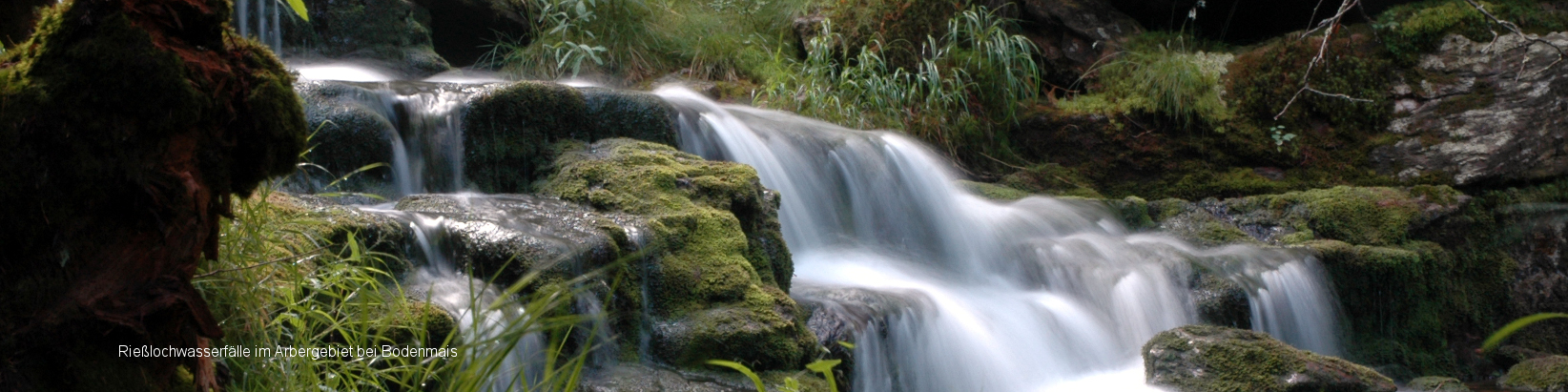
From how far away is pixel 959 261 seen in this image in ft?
19.2

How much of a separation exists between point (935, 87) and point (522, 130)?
344cm

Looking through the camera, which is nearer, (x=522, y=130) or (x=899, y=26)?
(x=522, y=130)

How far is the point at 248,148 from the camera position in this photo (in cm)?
201

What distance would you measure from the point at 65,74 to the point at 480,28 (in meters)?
7.08

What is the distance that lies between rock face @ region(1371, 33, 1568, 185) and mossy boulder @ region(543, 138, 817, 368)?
16.9 ft

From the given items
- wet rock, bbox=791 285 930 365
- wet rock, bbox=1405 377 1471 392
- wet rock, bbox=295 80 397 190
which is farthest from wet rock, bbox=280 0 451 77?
wet rock, bbox=1405 377 1471 392

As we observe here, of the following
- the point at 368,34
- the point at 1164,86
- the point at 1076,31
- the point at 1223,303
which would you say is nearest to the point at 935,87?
the point at 1076,31

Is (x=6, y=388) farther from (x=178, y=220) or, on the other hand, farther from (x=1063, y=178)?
(x=1063, y=178)

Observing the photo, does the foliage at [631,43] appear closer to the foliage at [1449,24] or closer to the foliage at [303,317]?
the foliage at [1449,24]

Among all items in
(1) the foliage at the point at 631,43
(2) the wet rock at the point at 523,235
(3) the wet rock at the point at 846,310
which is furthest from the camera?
(1) the foliage at the point at 631,43

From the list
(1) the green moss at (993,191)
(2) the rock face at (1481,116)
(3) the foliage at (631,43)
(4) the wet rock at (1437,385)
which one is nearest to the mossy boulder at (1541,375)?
(4) the wet rock at (1437,385)

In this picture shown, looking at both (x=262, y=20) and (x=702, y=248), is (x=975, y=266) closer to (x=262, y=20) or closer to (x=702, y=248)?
(x=702, y=248)

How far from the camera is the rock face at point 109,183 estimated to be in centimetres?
171

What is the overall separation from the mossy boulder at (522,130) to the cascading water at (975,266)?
0.62m
